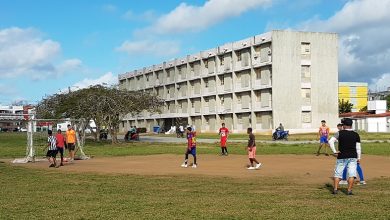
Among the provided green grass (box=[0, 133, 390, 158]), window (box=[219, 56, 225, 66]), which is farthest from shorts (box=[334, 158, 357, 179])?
window (box=[219, 56, 225, 66])

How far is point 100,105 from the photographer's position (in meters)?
49.9

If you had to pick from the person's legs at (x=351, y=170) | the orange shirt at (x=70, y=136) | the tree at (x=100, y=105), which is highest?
the tree at (x=100, y=105)

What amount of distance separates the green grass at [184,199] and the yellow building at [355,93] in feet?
414

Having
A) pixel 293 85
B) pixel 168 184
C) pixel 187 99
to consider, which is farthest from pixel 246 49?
pixel 168 184

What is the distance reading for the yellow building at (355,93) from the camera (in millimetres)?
137625

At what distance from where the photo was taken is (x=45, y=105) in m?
57.4

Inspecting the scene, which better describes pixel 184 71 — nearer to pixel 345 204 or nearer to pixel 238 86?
pixel 238 86

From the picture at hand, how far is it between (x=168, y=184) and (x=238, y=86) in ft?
206

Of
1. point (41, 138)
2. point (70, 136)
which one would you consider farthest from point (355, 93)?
point (70, 136)

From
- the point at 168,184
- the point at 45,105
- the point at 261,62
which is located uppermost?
the point at 261,62

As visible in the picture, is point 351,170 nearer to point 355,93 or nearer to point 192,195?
point 192,195

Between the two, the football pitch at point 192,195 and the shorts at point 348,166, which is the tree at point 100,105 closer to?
the football pitch at point 192,195

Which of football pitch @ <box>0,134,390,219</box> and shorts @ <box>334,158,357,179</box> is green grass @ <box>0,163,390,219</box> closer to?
football pitch @ <box>0,134,390,219</box>

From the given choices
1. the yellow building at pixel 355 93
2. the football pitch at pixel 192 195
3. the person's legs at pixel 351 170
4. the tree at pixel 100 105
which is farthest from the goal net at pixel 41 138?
the yellow building at pixel 355 93
